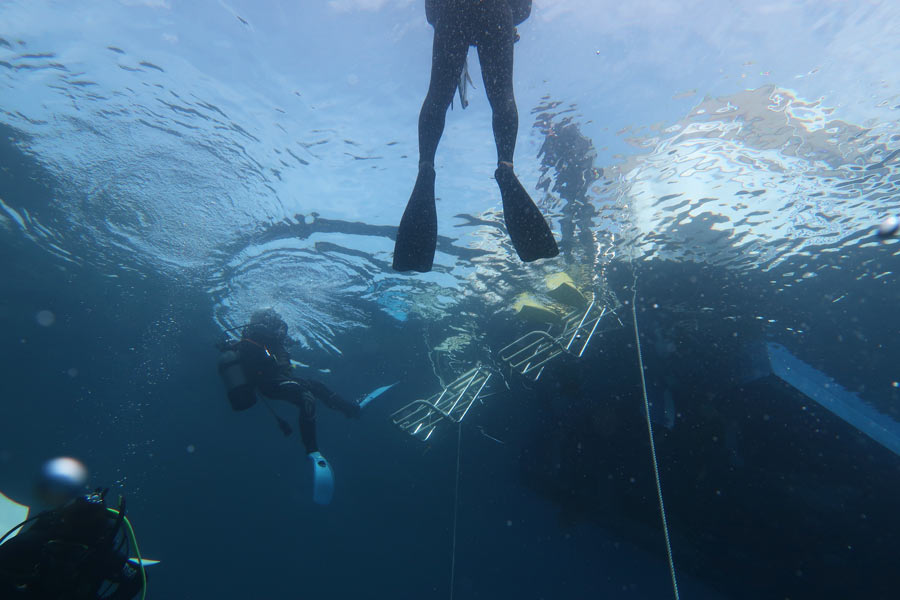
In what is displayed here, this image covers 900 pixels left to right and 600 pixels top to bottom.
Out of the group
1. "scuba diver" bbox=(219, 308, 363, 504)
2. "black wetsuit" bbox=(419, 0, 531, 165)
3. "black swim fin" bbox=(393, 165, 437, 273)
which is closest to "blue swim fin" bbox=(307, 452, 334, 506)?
"scuba diver" bbox=(219, 308, 363, 504)

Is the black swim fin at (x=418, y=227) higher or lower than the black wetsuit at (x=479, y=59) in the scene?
lower

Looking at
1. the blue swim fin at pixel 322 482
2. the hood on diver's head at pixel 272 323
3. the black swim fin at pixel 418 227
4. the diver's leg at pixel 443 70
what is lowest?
the blue swim fin at pixel 322 482

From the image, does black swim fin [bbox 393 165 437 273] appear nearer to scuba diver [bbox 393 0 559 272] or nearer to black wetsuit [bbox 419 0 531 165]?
scuba diver [bbox 393 0 559 272]

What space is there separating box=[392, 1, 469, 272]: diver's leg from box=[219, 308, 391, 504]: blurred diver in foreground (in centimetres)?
557

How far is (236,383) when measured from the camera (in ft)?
22.3

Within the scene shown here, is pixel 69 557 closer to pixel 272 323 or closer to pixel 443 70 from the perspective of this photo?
pixel 443 70

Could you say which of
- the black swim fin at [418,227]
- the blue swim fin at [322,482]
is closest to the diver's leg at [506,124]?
the black swim fin at [418,227]

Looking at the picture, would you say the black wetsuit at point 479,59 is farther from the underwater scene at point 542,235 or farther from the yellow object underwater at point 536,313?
the yellow object underwater at point 536,313

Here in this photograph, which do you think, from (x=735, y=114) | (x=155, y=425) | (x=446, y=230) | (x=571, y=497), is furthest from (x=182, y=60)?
(x=155, y=425)

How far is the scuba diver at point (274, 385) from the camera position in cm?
663

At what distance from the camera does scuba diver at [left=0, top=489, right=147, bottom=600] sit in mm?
2787

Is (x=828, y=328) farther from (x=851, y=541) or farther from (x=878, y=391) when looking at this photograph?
(x=851, y=541)

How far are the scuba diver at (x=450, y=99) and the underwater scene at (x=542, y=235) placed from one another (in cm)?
2

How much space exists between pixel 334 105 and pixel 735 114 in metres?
8.51
